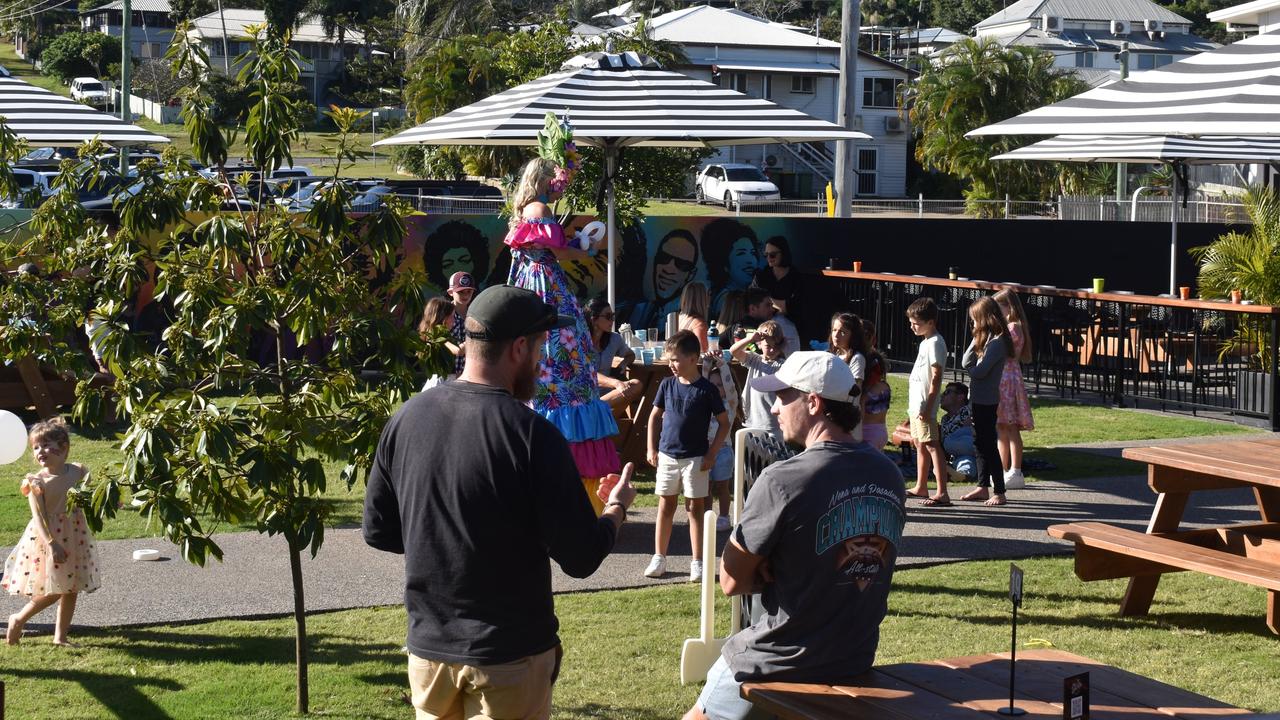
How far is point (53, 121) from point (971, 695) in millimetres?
7378

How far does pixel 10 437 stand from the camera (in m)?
6.70

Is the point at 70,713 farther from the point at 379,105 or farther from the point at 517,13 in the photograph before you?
the point at 379,105

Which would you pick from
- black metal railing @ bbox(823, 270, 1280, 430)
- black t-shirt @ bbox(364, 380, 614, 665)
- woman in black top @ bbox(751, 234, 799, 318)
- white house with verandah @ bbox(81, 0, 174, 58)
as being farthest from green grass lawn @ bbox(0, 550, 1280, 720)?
white house with verandah @ bbox(81, 0, 174, 58)

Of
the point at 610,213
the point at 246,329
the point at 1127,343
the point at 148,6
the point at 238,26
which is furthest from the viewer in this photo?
the point at 148,6

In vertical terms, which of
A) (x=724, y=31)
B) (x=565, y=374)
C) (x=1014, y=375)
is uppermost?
(x=724, y=31)

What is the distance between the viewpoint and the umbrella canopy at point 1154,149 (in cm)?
1675

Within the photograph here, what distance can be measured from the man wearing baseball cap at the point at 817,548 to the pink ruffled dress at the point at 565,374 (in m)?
3.68

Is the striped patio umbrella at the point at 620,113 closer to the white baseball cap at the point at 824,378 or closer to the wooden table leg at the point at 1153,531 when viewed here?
the wooden table leg at the point at 1153,531

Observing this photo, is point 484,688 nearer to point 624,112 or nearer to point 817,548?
point 817,548

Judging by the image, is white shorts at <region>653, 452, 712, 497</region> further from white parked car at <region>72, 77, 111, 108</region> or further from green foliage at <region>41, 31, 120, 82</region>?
green foliage at <region>41, 31, 120, 82</region>

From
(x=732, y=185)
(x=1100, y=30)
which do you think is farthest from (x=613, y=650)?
(x=1100, y=30)

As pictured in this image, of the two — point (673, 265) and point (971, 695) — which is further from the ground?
point (673, 265)

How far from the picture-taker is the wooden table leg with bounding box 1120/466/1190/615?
748 centimetres

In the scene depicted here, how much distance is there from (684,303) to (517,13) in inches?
2013
